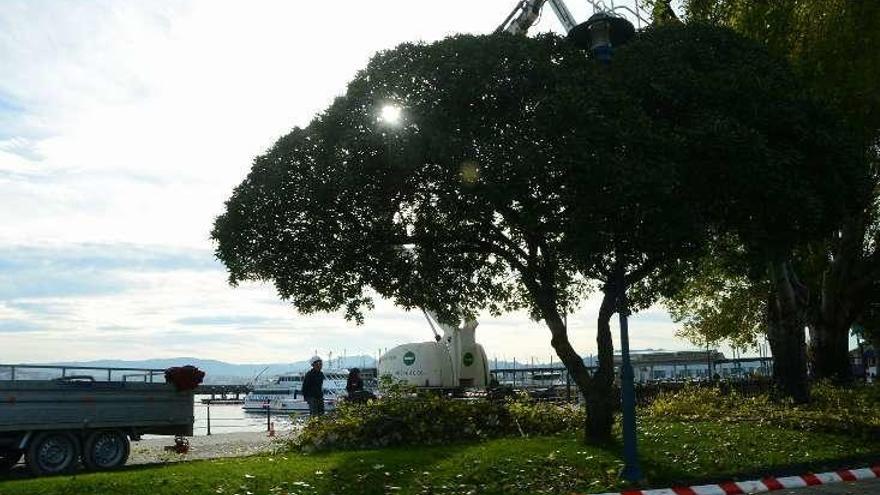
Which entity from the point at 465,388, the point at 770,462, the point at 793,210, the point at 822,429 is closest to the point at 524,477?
the point at 770,462

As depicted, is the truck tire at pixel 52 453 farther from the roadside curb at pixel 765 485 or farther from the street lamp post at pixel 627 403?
the roadside curb at pixel 765 485

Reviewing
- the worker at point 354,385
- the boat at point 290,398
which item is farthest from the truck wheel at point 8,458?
the boat at point 290,398

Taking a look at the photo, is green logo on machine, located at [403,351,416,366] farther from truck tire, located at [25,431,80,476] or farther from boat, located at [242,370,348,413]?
truck tire, located at [25,431,80,476]

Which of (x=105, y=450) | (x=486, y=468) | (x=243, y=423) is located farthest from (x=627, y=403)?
(x=243, y=423)

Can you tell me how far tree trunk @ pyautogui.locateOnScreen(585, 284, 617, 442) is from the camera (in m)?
15.5

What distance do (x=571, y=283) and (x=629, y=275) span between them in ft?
14.1

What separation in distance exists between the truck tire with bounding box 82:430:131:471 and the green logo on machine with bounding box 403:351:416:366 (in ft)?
68.2

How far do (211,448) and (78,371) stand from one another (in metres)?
4.94

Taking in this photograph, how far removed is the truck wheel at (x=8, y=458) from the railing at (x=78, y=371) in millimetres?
1461

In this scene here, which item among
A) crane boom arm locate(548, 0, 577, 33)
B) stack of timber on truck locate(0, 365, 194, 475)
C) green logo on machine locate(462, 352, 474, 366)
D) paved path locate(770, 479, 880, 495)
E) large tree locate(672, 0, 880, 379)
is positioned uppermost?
crane boom arm locate(548, 0, 577, 33)

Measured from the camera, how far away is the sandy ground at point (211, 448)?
18120 mm

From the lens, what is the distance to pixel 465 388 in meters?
36.4

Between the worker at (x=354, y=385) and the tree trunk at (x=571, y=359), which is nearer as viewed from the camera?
the tree trunk at (x=571, y=359)

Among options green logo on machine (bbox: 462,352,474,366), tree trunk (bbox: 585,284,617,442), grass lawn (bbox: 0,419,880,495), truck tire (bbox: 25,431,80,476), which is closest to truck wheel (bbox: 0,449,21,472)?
truck tire (bbox: 25,431,80,476)
